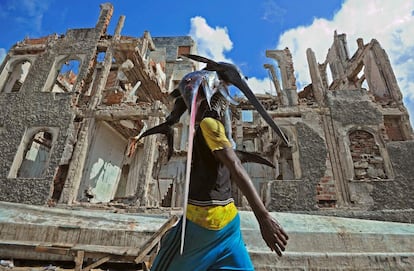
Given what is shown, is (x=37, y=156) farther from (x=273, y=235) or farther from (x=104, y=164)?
(x=273, y=235)

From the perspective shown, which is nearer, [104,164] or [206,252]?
[206,252]

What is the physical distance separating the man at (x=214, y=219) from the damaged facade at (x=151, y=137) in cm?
776

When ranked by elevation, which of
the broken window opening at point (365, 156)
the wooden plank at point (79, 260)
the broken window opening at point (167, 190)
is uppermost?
the broken window opening at point (365, 156)

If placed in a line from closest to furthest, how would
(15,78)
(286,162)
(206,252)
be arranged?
1. (206,252)
2. (286,162)
3. (15,78)

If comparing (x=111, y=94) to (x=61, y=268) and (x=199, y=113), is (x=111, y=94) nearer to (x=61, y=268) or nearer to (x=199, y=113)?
(x=61, y=268)

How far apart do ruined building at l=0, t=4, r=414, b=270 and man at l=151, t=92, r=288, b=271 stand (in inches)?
295

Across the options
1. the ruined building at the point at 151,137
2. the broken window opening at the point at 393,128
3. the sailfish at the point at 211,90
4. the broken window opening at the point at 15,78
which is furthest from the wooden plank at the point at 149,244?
the broken window opening at the point at 15,78

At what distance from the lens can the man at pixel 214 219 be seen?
4.55 feet

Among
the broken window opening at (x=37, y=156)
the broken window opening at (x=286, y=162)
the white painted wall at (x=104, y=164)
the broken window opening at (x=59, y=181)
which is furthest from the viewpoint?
the broken window opening at (x=37, y=156)

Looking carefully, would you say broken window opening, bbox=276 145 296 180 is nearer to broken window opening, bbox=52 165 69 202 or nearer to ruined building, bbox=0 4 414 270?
ruined building, bbox=0 4 414 270

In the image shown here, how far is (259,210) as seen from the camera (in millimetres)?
1363

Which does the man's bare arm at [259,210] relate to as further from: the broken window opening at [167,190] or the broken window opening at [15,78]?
the broken window opening at [15,78]

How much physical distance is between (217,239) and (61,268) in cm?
334

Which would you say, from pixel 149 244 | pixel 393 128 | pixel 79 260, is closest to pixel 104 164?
pixel 79 260
